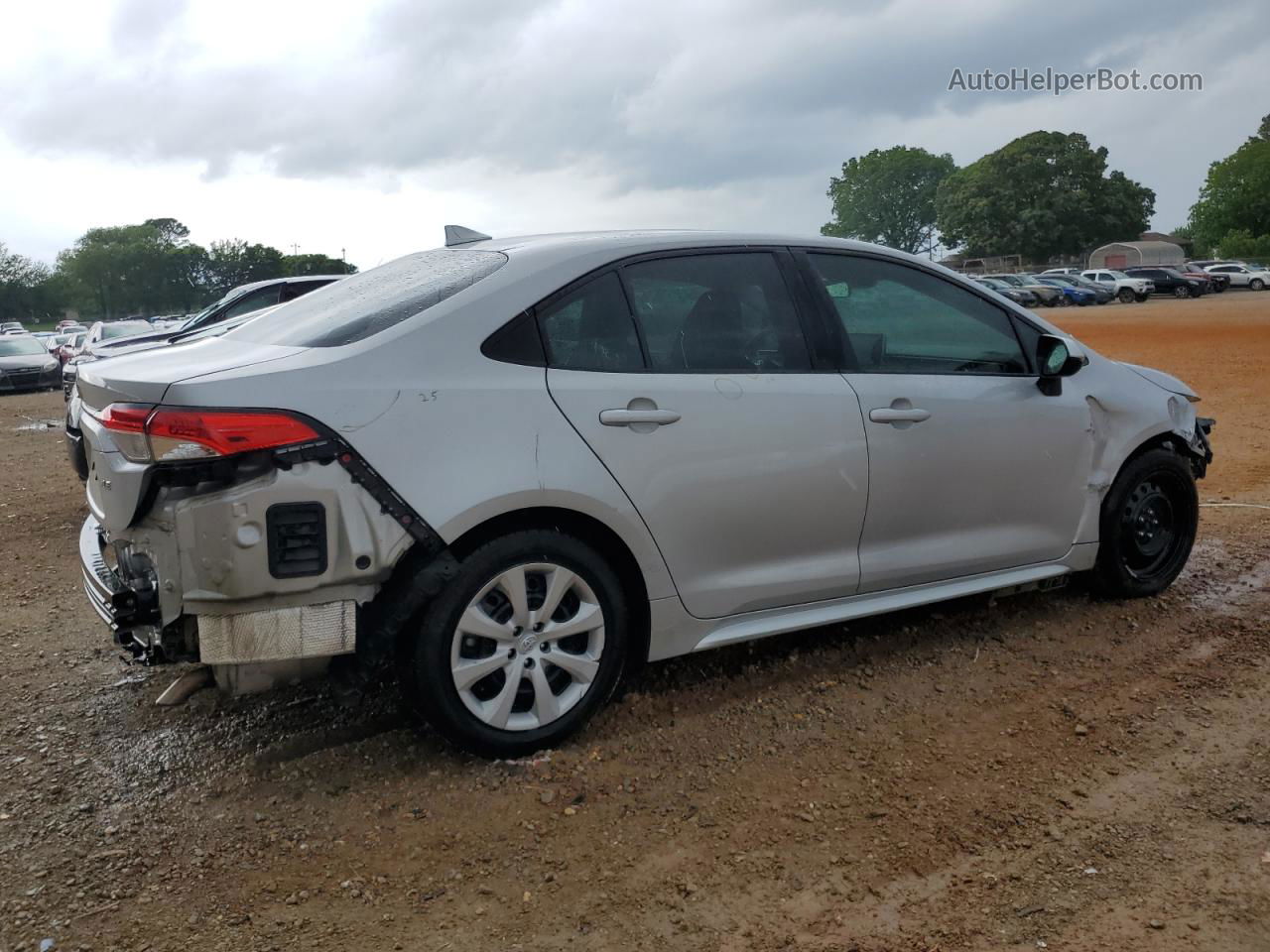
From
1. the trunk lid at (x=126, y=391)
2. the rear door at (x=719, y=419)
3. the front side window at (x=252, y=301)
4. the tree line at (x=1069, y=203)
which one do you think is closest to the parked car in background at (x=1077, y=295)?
the tree line at (x=1069, y=203)

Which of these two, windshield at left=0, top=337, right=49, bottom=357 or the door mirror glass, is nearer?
the door mirror glass

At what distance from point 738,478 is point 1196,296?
1936 inches

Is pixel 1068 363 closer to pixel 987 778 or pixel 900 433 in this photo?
pixel 900 433

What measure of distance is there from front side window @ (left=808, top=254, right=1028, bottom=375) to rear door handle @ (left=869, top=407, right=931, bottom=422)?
17cm

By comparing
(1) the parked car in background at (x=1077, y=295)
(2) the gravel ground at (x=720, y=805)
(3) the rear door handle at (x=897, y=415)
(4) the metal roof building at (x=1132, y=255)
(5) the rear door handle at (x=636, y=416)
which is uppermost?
(4) the metal roof building at (x=1132, y=255)

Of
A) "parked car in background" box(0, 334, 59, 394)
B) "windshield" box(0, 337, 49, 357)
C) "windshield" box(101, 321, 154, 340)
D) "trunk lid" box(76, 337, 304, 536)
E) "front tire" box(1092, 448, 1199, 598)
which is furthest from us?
"windshield" box(0, 337, 49, 357)

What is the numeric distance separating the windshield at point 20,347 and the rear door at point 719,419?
77.5 feet

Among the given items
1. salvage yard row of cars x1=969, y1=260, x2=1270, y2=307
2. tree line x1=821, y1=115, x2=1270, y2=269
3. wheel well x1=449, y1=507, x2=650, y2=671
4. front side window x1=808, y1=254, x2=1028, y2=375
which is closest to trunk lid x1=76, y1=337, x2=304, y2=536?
wheel well x1=449, y1=507, x2=650, y2=671

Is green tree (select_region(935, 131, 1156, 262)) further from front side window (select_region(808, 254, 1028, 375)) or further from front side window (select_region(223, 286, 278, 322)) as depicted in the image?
front side window (select_region(808, 254, 1028, 375))

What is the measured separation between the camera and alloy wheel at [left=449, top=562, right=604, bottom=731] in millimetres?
3191

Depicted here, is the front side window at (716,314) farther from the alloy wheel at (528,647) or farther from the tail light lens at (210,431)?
the tail light lens at (210,431)

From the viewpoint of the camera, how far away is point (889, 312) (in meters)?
4.08

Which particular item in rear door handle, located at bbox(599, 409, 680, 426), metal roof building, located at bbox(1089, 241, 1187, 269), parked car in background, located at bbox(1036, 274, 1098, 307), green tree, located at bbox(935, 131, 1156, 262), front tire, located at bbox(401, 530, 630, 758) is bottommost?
front tire, located at bbox(401, 530, 630, 758)

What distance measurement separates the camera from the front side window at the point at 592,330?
3.37 m
